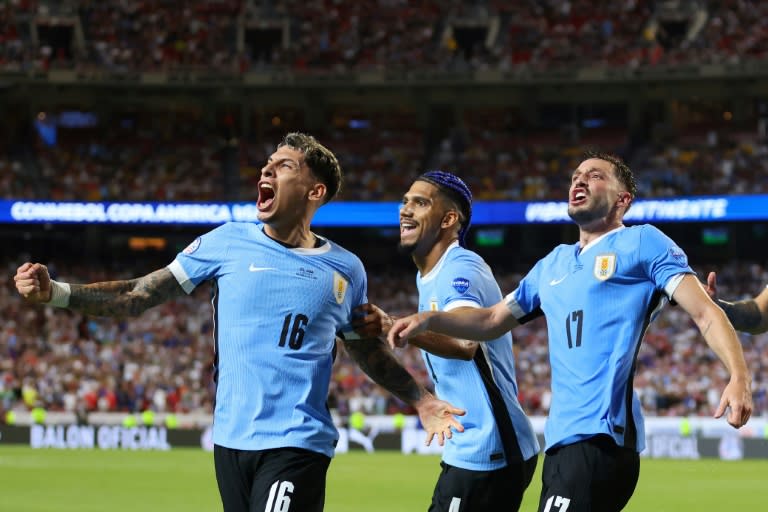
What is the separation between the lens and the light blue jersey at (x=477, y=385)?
649 centimetres

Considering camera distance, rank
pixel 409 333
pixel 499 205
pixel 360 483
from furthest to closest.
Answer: pixel 499 205
pixel 360 483
pixel 409 333

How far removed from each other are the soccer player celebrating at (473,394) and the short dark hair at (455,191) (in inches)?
11.7

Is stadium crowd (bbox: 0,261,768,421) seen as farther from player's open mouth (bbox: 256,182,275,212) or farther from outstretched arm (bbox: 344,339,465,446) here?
player's open mouth (bbox: 256,182,275,212)

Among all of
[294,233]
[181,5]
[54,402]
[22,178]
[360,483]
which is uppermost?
[181,5]

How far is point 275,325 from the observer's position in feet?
18.8

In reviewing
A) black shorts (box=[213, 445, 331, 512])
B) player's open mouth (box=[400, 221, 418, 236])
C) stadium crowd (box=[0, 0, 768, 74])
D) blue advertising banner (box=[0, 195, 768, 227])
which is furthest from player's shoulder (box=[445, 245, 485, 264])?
stadium crowd (box=[0, 0, 768, 74])

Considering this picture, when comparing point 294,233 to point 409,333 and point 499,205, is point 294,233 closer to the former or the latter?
point 409,333

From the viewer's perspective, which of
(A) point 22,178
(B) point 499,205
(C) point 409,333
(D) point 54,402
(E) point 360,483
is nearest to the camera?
(C) point 409,333

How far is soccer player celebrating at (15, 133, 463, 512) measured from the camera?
18.1ft

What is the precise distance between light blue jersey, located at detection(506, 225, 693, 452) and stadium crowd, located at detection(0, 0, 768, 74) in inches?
1353

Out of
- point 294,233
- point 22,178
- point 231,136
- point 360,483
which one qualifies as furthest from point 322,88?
point 294,233

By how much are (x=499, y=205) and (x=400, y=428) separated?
1176 centimetres

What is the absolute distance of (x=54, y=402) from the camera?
99.0ft

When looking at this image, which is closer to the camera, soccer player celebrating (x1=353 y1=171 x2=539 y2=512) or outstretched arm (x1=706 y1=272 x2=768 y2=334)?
soccer player celebrating (x1=353 y1=171 x2=539 y2=512)
